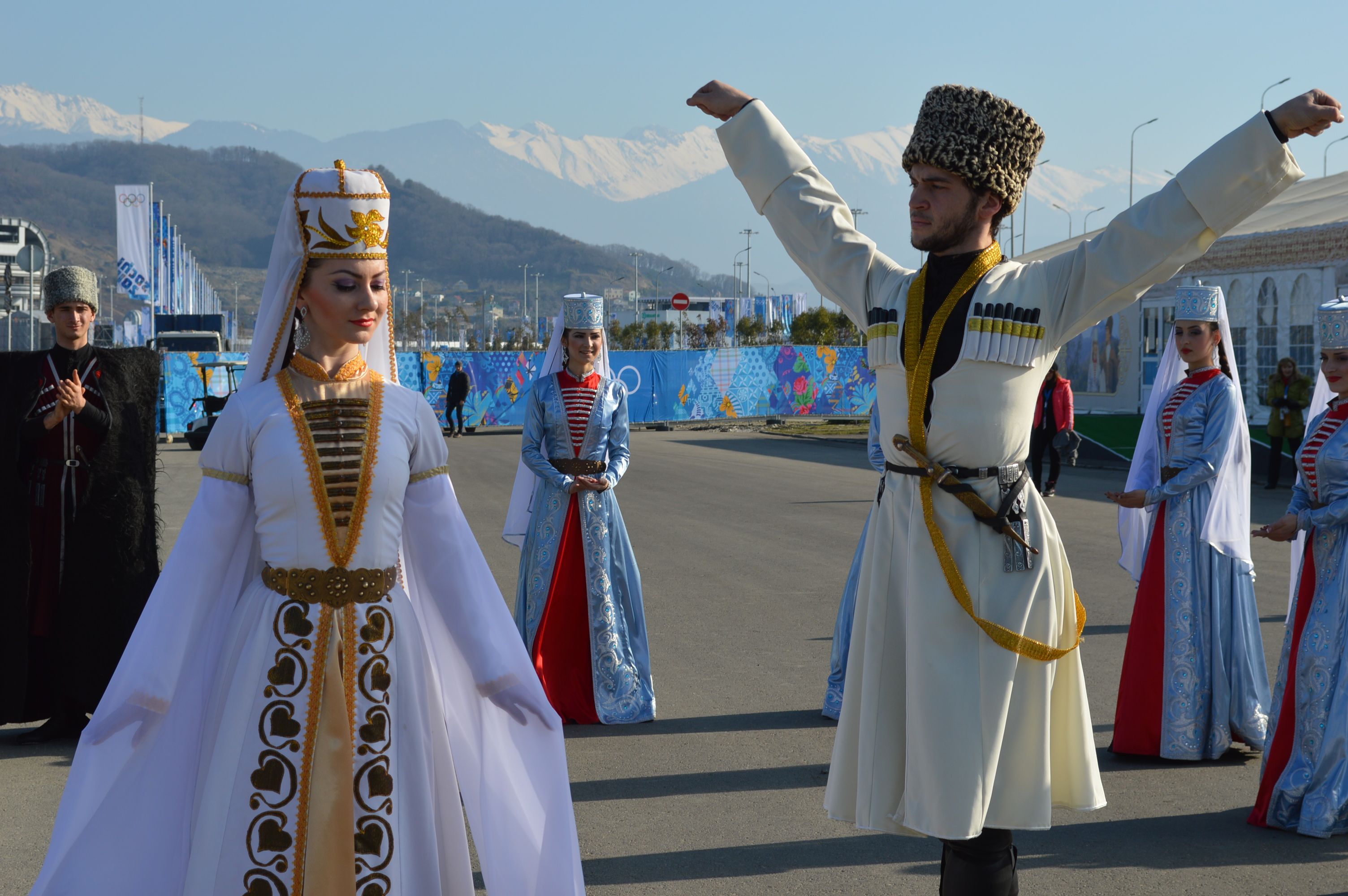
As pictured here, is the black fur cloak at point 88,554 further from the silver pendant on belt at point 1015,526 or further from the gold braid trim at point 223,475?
the silver pendant on belt at point 1015,526

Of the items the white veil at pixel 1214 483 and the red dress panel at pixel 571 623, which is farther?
the red dress panel at pixel 571 623

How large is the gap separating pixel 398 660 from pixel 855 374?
35256 millimetres

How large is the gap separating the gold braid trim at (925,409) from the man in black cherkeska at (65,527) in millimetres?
4367

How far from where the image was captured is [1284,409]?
59.4 ft

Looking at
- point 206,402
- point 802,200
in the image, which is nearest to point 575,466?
point 802,200

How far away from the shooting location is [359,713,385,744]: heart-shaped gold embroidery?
3.10 m

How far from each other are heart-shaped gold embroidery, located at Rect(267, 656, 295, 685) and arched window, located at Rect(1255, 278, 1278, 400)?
79.7ft

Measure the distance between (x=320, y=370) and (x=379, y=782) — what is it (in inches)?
41.0

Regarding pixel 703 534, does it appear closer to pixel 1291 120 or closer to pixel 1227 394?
pixel 1227 394

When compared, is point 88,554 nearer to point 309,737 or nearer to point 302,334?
point 302,334

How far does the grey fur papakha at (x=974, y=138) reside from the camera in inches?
118

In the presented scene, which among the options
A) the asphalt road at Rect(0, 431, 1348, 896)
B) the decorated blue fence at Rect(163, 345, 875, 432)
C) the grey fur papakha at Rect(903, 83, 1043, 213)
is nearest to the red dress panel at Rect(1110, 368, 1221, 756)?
the asphalt road at Rect(0, 431, 1348, 896)

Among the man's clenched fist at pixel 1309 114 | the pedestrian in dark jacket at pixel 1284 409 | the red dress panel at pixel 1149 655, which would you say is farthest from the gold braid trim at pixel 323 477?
the pedestrian in dark jacket at pixel 1284 409

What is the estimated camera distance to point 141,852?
9.92 feet
